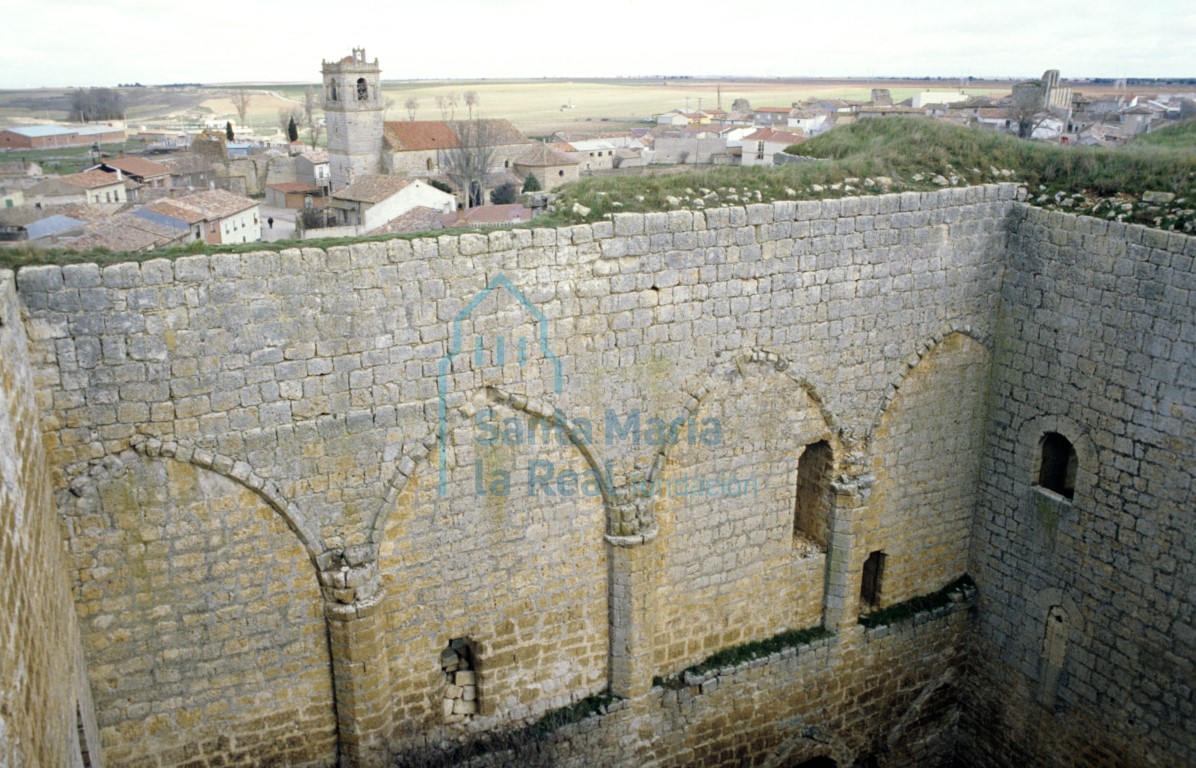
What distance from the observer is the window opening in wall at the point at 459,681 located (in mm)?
7184

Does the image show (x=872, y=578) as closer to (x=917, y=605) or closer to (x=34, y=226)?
(x=917, y=605)

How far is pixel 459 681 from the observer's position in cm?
726

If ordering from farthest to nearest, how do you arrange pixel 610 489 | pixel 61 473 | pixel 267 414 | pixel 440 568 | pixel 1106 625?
pixel 1106 625, pixel 610 489, pixel 440 568, pixel 267 414, pixel 61 473

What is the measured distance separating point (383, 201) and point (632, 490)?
101ft

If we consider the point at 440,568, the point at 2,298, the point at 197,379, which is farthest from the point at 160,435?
the point at 440,568

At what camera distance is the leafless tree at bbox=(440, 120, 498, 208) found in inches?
1959

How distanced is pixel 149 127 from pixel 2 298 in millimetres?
117010

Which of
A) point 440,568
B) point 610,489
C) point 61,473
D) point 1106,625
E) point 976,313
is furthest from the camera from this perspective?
point 976,313

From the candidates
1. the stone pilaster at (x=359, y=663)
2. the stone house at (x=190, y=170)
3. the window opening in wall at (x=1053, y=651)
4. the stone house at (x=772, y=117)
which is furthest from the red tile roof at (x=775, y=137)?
the stone pilaster at (x=359, y=663)

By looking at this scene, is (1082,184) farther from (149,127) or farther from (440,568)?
(149,127)

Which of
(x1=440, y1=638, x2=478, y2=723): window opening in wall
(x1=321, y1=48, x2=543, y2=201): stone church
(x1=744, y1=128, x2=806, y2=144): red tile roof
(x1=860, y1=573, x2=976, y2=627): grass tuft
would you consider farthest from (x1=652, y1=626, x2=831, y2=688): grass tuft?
(x1=321, y1=48, x2=543, y2=201): stone church

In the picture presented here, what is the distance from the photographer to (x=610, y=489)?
718 centimetres

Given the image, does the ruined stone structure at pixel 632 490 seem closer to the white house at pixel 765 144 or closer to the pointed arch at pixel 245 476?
the pointed arch at pixel 245 476

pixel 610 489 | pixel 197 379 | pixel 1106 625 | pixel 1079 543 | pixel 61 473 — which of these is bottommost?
pixel 1106 625
